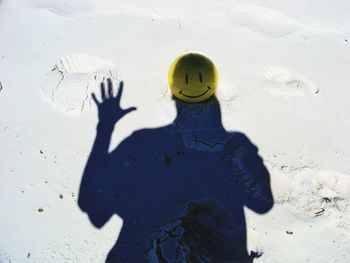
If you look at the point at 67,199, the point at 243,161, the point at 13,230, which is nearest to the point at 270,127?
the point at 243,161

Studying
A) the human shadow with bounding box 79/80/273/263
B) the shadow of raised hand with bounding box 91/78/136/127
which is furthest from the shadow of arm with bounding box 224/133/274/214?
the shadow of raised hand with bounding box 91/78/136/127

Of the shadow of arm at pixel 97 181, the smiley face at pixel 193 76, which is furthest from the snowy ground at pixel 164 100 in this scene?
the smiley face at pixel 193 76

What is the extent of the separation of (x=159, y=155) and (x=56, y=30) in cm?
305

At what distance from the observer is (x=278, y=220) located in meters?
3.58

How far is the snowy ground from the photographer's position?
3.50 m

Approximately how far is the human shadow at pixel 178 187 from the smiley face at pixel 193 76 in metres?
0.29

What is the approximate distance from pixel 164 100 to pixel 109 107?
28.5 inches

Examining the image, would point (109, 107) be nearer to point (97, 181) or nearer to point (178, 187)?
point (97, 181)

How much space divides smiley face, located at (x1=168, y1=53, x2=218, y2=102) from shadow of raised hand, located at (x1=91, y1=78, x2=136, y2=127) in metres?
0.70

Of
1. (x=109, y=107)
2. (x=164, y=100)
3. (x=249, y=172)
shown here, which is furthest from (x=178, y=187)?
(x=109, y=107)

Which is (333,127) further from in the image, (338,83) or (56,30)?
(56,30)

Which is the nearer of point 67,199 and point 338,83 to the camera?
point 67,199

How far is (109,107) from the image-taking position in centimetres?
452

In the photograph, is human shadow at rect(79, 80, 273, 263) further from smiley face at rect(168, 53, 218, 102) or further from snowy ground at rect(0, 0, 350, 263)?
smiley face at rect(168, 53, 218, 102)
